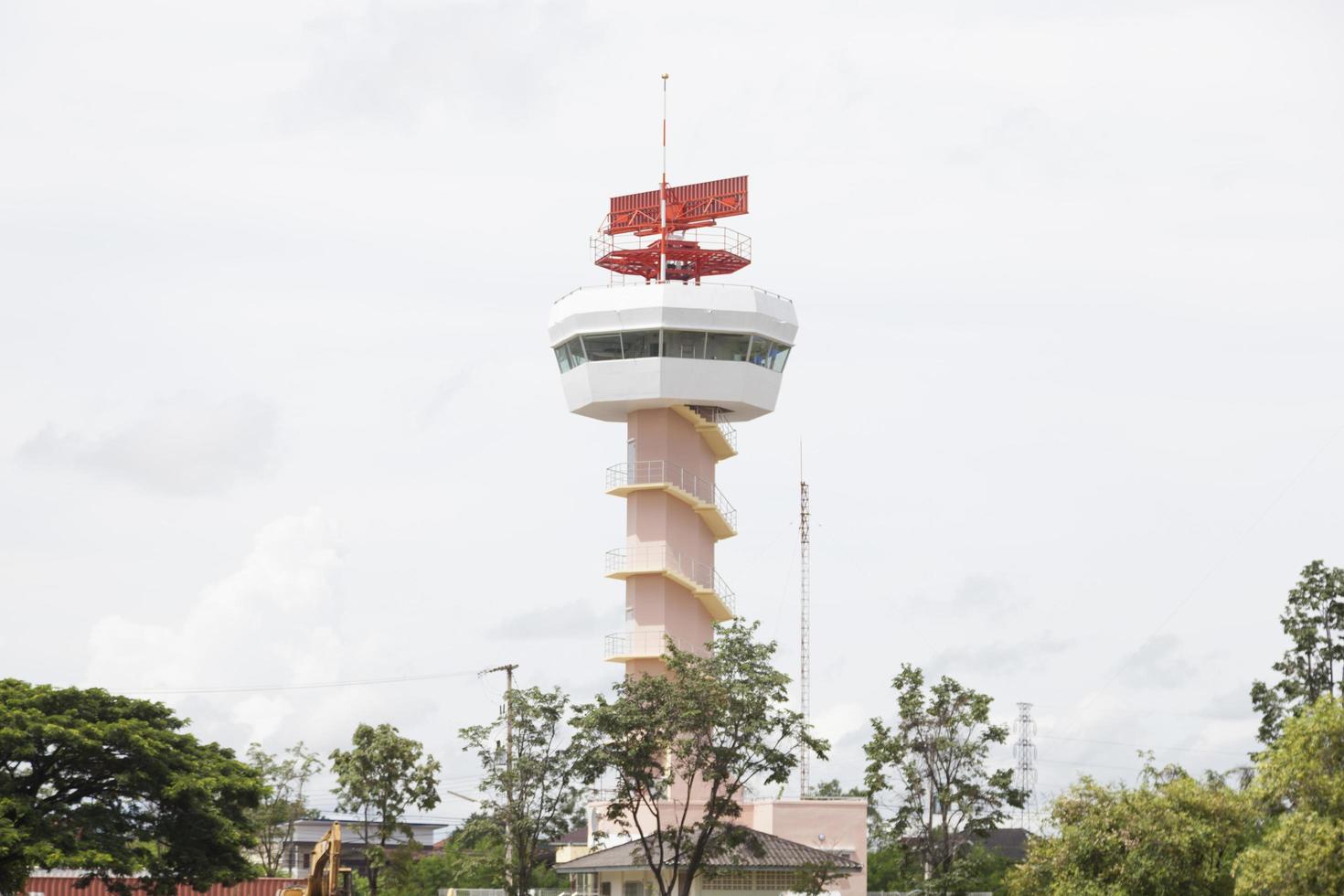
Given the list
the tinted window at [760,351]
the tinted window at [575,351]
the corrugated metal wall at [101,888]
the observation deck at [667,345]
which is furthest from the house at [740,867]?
the tinted window at [575,351]

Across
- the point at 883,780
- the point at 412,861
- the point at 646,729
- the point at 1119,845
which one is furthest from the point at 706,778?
the point at 412,861

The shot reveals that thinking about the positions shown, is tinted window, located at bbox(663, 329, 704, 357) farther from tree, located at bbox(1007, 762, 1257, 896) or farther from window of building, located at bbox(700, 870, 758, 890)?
tree, located at bbox(1007, 762, 1257, 896)

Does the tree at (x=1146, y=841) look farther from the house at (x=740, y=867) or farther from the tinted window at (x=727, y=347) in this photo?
the tinted window at (x=727, y=347)

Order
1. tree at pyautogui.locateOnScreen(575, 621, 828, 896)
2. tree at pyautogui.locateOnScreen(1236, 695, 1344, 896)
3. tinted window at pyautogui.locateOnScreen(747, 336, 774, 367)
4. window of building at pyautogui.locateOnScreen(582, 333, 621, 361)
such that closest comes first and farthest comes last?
tree at pyautogui.locateOnScreen(1236, 695, 1344, 896), tree at pyautogui.locateOnScreen(575, 621, 828, 896), window of building at pyautogui.locateOnScreen(582, 333, 621, 361), tinted window at pyautogui.locateOnScreen(747, 336, 774, 367)

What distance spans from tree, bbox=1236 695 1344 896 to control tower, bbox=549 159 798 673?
36215mm

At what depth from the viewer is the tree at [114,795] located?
55.2 meters

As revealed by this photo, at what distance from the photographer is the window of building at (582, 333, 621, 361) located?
82062mm

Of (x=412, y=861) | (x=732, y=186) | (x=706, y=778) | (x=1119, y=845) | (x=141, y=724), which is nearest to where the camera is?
(x=1119, y=845)

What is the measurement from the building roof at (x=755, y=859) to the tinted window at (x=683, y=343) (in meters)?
21.5

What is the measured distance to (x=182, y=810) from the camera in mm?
58938

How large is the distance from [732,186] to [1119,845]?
4181 centimetres

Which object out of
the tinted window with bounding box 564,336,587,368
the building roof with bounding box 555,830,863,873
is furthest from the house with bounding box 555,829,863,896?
the tinted window with bounding box 564,336,587,368

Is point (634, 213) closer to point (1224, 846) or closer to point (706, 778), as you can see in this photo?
point (706, 778)

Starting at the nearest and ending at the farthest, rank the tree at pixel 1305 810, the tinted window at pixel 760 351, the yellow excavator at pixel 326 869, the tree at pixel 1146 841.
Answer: the tree at pixel 1305 810 → the yellow excavator at pixel 326 869 → the tree at pixel 1146 841 → the tinted window at pixel 760 351
